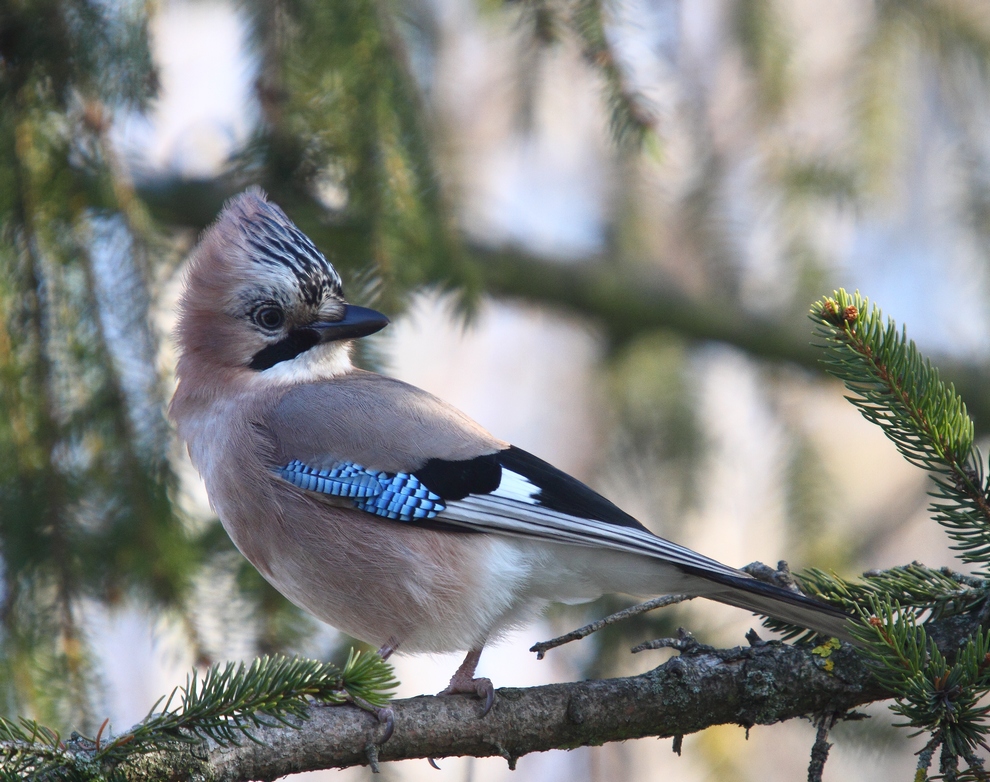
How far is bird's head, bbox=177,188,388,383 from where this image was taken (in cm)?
293

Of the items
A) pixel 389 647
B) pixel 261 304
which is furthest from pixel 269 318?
pixel 389 647

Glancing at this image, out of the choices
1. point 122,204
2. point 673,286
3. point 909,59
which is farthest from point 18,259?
point 909,59

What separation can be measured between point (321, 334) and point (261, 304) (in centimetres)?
24

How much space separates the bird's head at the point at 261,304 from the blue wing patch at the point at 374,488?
1.40 ft

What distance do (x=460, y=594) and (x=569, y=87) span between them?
253 cm

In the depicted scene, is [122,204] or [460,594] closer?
[460,594]

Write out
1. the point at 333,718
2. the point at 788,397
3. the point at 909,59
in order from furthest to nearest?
the point at 788,397 → the point at 909,59 → the point at 333,718

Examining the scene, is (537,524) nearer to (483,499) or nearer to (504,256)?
(483,499)

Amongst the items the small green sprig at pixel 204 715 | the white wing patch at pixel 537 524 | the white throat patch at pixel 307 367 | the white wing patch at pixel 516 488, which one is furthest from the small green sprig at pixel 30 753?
the white throat patch at pixel 307 367

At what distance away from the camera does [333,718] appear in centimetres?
204

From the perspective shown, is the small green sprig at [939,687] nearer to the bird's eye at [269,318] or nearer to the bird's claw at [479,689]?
the bird's claw at [479,689]

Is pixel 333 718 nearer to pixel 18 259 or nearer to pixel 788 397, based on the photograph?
pixel 18 259

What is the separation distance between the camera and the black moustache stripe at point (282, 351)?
3043mm

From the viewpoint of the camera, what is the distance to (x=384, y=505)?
8.65 feet
